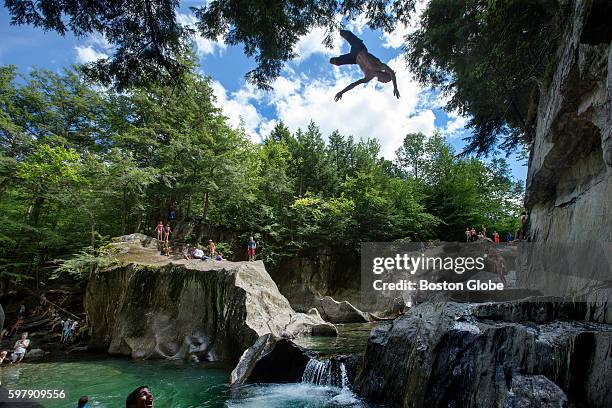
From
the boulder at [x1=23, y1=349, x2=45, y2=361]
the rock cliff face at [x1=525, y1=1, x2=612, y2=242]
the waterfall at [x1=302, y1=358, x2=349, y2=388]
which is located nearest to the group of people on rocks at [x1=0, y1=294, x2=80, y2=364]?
the boulder at [x1=23, y1=349, x2=45, y2=361]

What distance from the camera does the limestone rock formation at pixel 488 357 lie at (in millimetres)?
4438

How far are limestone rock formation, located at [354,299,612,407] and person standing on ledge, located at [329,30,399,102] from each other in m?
4.49

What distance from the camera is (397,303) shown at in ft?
70.7

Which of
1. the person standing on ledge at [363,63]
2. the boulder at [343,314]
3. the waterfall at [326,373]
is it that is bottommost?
the waterfall at [326,373]

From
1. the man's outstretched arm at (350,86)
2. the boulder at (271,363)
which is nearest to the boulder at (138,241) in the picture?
the boulder at (271,363)

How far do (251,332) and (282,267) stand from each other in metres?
15.5

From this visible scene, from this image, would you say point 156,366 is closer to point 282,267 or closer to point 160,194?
point 160,194

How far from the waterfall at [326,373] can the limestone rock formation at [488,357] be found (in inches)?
32.0

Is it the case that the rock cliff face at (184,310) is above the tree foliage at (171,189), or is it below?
below

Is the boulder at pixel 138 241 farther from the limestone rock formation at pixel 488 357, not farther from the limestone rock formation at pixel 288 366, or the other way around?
the limestone rock formation at pixel 488 357

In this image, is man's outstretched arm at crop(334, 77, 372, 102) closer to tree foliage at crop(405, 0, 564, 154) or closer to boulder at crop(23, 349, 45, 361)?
tree foliage at crop(405, 0, 564, 154)

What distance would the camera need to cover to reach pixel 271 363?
933cm

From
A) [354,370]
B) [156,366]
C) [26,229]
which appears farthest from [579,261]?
[26,229]

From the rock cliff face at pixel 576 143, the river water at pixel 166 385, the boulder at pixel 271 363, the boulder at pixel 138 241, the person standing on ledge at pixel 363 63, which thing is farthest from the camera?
the boulder at pixel 138 241
